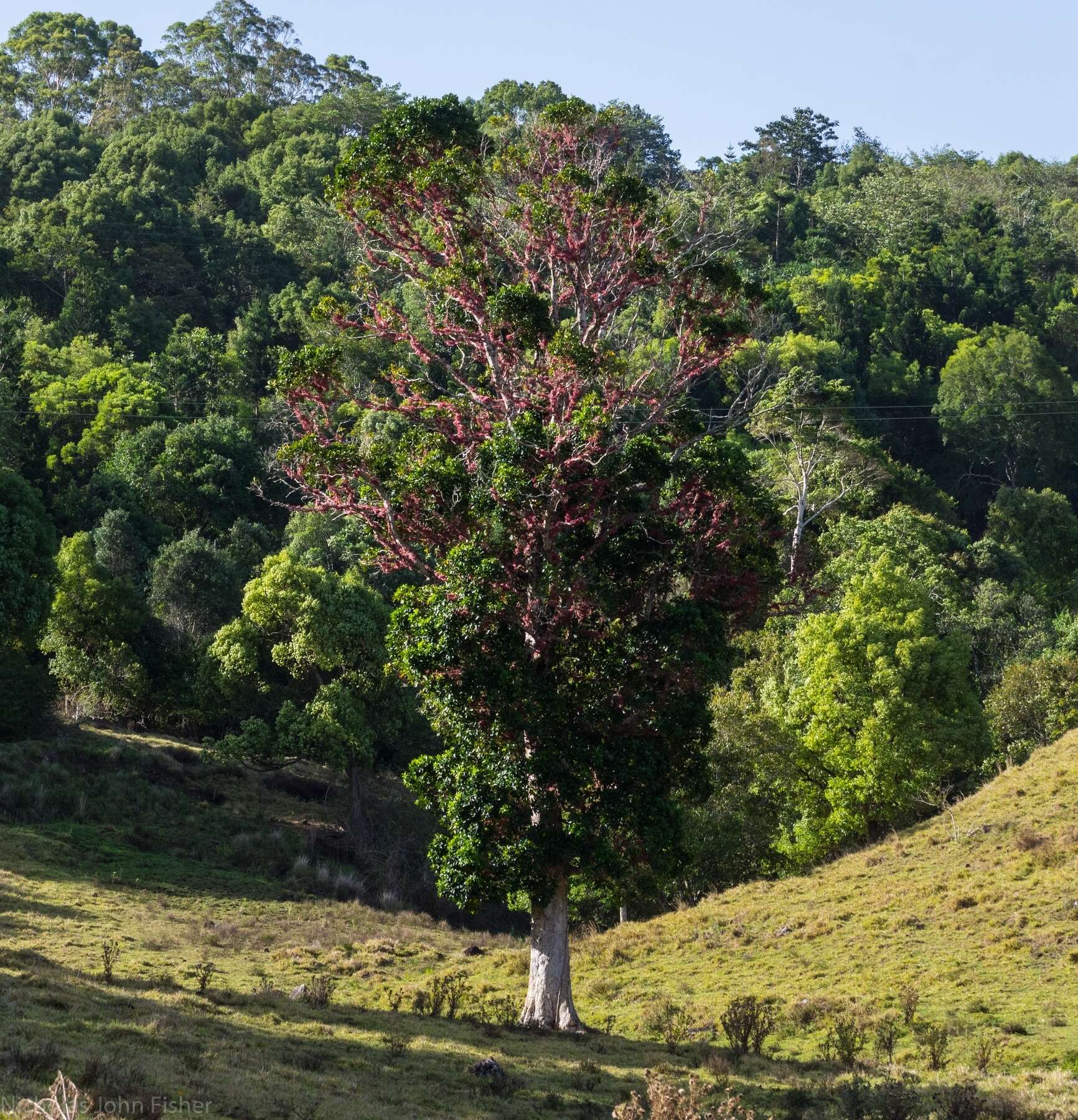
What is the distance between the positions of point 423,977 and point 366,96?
136m

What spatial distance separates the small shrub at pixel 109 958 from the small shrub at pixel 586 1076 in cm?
757

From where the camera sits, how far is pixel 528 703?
20.6 m

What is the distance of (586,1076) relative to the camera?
17.5 meters

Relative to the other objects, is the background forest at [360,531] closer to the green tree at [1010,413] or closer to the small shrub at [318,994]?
the green tree at [1010,413]

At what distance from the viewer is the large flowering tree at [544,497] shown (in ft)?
68.6

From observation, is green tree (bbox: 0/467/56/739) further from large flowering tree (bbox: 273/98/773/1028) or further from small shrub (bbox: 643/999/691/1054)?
small shrub (bbox: 643/999/691/1054)

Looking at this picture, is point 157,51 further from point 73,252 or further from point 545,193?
point 545,193

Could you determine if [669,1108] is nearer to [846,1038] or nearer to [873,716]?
[846,1038]

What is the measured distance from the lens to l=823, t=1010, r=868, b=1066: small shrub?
19.5m

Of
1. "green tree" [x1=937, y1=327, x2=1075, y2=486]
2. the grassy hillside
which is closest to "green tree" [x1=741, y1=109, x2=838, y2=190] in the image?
"green tree" [x1=937, y1=327, x2=1075, y2=486]

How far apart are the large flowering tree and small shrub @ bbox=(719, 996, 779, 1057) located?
2699 millimetres

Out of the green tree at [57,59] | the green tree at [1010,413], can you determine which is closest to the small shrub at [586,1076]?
the green tree at [1010,413]

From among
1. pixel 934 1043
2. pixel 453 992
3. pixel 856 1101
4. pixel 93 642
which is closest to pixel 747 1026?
pixel 934 1043

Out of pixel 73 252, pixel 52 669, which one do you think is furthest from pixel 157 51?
pixel 52 669
